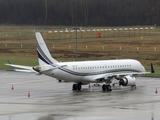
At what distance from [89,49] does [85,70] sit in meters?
53.6

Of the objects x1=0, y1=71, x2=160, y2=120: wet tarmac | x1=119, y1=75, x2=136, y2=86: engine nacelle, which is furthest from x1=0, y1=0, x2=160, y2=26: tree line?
x1=119, y1=75, x2=136, y2=86: engine nacelle

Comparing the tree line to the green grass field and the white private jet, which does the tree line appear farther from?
the white private jet

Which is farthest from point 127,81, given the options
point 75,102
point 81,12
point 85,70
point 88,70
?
point 81,12

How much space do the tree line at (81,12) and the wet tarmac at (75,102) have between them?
10277 cm

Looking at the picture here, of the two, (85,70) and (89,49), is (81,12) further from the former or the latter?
(85,70)

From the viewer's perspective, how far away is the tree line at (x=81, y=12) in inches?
6392

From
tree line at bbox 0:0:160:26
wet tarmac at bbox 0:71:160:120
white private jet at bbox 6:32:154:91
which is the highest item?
tree line at bbox 0:0:160:26

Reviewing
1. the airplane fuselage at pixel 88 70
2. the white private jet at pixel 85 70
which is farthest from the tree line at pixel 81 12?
the white private jet at pixel 85 70

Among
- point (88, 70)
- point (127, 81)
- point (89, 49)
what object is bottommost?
point (127, 81)

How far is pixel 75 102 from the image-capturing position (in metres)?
41.8

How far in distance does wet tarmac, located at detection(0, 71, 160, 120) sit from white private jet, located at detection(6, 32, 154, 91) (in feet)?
4.21

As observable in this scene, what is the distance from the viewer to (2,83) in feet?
196

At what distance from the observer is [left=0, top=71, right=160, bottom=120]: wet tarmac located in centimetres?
3438

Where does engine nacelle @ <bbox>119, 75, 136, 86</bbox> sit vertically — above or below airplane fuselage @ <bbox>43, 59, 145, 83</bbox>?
below
